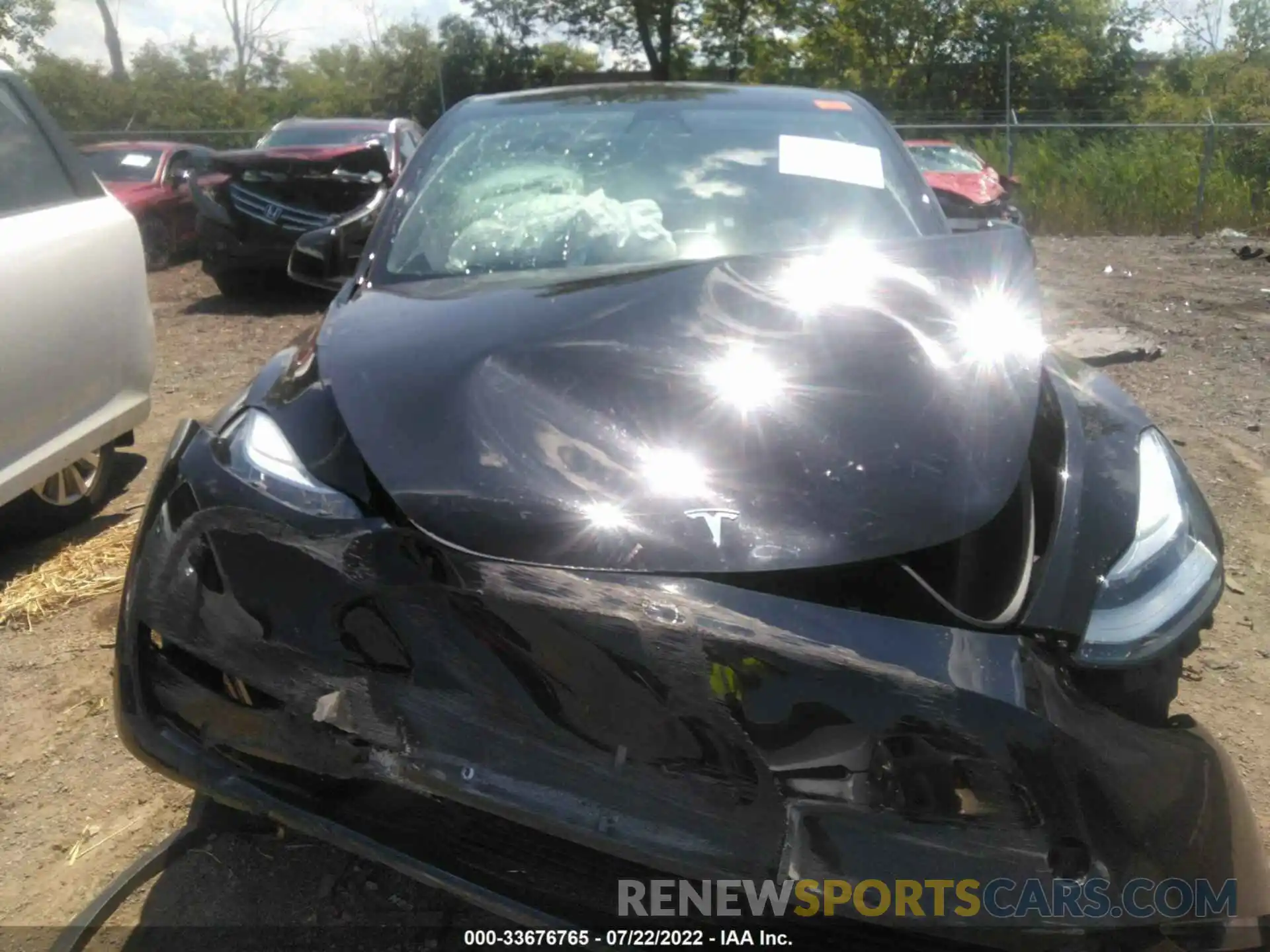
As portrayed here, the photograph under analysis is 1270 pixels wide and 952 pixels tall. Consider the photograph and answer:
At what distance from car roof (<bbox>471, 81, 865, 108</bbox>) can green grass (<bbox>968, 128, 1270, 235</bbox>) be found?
43.9ft

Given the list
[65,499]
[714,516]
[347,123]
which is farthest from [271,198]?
[714,516]

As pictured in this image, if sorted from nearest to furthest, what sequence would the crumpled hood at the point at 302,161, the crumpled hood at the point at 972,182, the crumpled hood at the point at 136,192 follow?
the crumpled hood at the point at 302,161, the crumpled hood at the point at 136,192, the crumpled hood at the point at 972,182

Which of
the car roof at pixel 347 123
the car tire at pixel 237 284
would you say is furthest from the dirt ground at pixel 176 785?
the car roof at pixel 347 123

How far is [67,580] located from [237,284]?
638 centimetres

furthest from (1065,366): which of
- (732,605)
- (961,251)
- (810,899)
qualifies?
(810,899)

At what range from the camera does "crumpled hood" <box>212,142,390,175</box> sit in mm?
7988

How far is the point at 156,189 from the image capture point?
36.9 ft

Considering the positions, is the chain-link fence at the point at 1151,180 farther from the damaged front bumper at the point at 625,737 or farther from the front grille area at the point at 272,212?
the damaged front bumper at the point at 625,737

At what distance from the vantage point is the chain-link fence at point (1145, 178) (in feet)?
51.7

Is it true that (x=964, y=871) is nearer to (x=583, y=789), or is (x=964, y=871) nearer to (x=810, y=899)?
(x=810, y=899)

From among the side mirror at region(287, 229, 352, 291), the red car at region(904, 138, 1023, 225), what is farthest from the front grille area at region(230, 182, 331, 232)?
the red car at region(904, 138, 1023, 225)

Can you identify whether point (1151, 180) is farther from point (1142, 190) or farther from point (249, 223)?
point (249, 223)

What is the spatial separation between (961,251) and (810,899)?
1.45 m

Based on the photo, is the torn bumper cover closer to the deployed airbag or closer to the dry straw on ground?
the dry straw on ground
